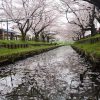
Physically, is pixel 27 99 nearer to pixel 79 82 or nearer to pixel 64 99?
pixel 64 99

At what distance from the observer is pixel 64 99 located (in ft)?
26.2

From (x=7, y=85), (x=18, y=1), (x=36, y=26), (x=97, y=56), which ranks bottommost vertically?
(x=7, y=85)

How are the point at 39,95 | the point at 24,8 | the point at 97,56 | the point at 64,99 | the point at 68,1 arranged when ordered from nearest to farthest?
the point at 64,99 → the point at 39,95 → the point at 97,56 → the point at 68,1 → the point at 24,8

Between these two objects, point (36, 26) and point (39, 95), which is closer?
point (39, 95)

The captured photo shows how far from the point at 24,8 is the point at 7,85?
38.3 meters

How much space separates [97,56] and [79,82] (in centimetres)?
407

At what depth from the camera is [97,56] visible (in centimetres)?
1467

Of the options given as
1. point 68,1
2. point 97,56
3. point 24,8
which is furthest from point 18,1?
point 97,56

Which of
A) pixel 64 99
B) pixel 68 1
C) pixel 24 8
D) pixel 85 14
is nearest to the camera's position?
pixel 64 99

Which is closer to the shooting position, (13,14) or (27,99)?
(27,99)

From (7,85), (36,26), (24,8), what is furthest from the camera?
(36,26)

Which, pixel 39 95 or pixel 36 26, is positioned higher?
pixel 36 26

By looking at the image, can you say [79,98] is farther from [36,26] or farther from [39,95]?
[36,26]

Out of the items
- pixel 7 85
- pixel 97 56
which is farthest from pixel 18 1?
pixel 7 85
